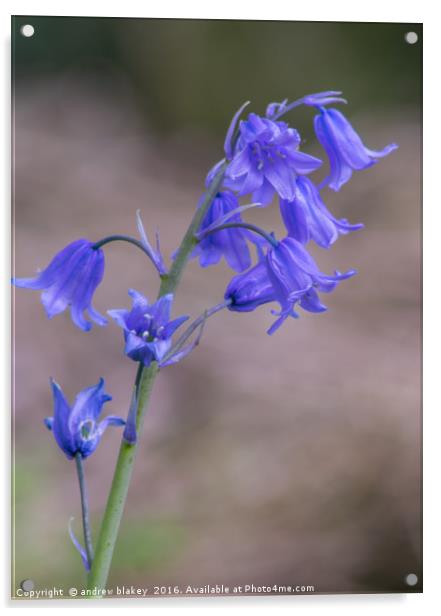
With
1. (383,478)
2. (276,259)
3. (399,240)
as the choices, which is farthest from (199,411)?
(276,259)

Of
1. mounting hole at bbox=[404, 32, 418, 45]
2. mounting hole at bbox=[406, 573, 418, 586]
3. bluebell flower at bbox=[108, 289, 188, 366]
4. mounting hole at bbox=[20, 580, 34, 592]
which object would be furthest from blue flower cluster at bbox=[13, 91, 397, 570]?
mounting hole at bbox=[406, 573, 418, 586]

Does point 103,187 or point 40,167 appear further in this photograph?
point 103,187

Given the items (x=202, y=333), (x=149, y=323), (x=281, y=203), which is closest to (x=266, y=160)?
(x=281, y=203)

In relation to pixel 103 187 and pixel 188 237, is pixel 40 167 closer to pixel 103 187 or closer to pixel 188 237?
pixel 103 187

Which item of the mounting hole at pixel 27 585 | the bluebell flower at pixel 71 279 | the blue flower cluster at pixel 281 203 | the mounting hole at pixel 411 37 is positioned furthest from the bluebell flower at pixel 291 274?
the mounting hole at pixel 27 585

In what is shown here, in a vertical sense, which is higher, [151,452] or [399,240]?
[399,240]

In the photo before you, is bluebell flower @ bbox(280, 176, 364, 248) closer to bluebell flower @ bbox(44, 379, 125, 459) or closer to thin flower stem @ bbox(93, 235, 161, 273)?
thin flower stem @ bbox(93, 235, 161, 273)
